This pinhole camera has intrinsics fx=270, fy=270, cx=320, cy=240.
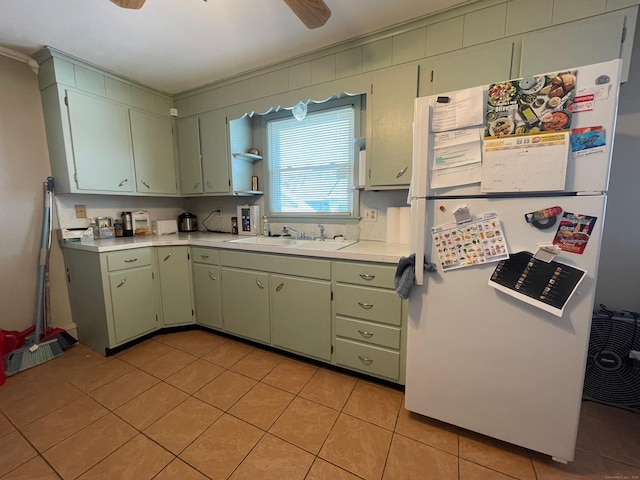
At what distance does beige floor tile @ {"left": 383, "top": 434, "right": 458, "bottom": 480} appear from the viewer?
4.10ft

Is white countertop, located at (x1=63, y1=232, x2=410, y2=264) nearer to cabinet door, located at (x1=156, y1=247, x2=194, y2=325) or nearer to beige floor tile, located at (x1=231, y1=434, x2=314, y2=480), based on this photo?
cabinet door, located at (x1=156, y1=247, x2=194, y2=325)

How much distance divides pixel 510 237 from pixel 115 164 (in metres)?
3.08

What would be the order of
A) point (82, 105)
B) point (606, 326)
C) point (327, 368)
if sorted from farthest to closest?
point (82, 105), point (327, 368), point (606, 326)

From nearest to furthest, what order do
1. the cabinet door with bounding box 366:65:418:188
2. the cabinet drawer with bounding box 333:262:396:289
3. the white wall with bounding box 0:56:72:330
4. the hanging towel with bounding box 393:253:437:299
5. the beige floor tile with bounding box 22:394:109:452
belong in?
the hanging towel with bounding box 393:253:437:299 → the beige floor tile with bounding box 22:394:109:452 → the cabinet drawer with bounding box 333:262:396:289 → the cabinet door with bounding box 366:65:418:188 → the white wall with bounding box 0:56:72:330

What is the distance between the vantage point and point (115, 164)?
248 centimetres

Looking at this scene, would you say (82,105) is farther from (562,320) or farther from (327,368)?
(562,320)

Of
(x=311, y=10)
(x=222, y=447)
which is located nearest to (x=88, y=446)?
(x=222, y=447)

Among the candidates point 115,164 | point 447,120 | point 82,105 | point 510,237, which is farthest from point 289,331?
point 82,105

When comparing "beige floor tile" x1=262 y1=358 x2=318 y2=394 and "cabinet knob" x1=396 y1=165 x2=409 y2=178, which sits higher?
"cabinet knob" x1=396 y1=165 x2=409 y2=178

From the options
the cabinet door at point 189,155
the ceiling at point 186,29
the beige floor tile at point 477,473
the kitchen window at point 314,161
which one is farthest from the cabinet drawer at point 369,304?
the cabinet door at point 189,155

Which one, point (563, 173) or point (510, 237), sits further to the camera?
point (510, 237)

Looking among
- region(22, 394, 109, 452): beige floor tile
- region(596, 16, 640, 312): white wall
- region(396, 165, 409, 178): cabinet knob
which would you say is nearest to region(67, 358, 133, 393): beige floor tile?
region(22, 394, 109, 452): beige floor tile

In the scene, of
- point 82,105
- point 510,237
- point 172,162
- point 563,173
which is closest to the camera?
point 563,173

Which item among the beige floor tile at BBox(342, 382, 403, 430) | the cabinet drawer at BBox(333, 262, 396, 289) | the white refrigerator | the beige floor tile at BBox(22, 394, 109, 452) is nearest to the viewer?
the white refrigerator
